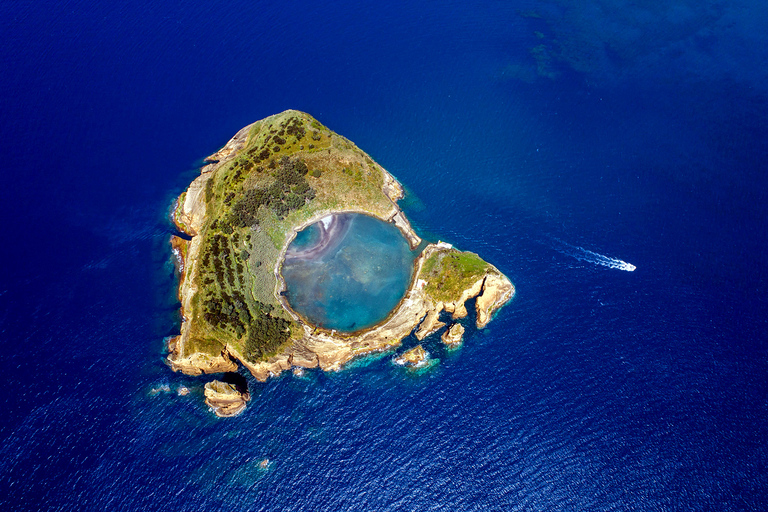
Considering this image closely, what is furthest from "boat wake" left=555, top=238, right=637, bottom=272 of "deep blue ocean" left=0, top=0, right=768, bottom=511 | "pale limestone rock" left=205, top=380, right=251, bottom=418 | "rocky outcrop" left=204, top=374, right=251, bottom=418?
"pale limestone rock" left=205, top=380, right=251, bottom=418

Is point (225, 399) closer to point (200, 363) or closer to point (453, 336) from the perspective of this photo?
point (200, 363)

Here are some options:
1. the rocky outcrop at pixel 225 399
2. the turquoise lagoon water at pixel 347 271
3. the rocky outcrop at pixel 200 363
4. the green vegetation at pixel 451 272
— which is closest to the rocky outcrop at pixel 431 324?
the green vegetation at pixel 451 272

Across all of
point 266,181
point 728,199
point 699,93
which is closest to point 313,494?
point 266,181

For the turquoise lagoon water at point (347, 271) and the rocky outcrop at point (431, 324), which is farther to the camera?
the turquoise lagoon water at point (347, 271)

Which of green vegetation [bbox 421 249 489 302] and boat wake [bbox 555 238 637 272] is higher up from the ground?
green vegetation [bbox 421 249 489 302]

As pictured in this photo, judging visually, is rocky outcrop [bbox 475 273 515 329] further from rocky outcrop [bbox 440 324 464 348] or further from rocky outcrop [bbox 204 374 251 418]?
rocky outcrop [bbox 204 374 251 418]

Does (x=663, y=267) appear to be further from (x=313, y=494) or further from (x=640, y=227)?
(x=313, y=494)

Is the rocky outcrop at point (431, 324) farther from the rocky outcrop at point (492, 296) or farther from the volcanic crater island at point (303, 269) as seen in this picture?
the rocky outcrop at point (492, 296)
